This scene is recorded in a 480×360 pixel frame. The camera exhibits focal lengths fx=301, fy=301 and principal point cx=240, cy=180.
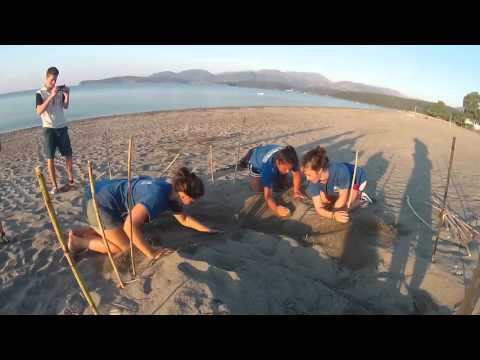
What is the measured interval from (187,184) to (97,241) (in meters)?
1.32

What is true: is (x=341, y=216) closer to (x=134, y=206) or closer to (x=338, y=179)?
(x=338, y=179)

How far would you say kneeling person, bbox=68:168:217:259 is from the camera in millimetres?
2826

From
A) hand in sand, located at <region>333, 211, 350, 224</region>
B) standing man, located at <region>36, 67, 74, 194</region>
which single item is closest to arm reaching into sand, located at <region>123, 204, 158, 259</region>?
hand in sand, located at <region>333, 211, 350, 224</region>

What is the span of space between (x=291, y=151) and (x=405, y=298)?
2.06 meters

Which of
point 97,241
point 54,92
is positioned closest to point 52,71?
point 54,92

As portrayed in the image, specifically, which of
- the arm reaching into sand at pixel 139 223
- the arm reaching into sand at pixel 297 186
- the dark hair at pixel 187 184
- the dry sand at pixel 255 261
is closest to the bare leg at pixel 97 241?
the dry sand at pixel 255 261

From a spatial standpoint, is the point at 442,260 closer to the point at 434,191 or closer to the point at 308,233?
the point at 308,233

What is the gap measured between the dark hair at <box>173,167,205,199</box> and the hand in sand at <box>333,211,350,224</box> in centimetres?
194

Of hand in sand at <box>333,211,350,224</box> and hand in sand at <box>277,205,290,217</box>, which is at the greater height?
hand in sand at <box>333,211,350,224</box>

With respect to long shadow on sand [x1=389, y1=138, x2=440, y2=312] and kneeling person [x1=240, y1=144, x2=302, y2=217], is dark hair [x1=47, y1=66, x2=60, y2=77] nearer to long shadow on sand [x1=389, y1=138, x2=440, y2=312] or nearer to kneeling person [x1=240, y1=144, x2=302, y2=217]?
kneeling person [x1=240, y1=144, x2=302, y2=217]

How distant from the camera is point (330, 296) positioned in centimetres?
266

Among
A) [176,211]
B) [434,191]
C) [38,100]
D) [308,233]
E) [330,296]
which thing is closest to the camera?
[330,296]

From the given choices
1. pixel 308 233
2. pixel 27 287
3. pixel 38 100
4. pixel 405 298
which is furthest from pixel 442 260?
pixel 38 100
